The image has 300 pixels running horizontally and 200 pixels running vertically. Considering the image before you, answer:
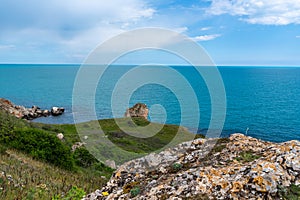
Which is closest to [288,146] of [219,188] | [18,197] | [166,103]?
[219,188]

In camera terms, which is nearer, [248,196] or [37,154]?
[248,196]

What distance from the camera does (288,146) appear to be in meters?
7.74

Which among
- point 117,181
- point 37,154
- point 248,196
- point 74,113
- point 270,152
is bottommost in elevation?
point 74,113

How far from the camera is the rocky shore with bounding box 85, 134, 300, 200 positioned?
6195 mm

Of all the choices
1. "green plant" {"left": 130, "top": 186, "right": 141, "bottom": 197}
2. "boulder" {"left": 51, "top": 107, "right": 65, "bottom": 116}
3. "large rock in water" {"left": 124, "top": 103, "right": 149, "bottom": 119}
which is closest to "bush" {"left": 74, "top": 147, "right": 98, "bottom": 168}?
"green plant" {"left": 130, "top": 186, "right": 141, "bottom": 197}

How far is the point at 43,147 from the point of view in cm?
2230

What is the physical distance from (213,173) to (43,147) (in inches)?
739

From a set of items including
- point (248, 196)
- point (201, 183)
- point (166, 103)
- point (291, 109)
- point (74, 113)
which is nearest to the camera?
point (248, 196)

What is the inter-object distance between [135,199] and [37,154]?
16316 millimetres

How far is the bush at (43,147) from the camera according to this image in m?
21.4

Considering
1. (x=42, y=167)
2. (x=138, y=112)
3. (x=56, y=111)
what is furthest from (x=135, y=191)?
(x=56, y=111)

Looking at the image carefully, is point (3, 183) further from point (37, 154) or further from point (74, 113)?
point (74, 113)

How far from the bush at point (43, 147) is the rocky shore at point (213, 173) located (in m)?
14.3

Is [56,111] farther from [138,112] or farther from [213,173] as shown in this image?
[213,173]
